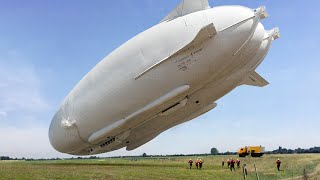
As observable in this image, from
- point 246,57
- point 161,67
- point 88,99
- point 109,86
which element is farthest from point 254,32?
point 88,99

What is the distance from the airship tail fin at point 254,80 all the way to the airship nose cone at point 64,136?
1472 centimetres

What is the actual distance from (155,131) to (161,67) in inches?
352

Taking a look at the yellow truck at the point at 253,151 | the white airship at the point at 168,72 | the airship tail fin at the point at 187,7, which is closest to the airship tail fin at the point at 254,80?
the white airship at the point at 168,72

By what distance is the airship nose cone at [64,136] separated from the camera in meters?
29.4

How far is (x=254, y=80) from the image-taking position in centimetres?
3284

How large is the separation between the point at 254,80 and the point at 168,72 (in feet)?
38.3

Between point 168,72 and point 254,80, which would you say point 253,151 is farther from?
Result: point 254,80

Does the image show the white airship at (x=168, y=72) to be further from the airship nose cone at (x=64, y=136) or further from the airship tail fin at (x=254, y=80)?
the airship tail fin at (x=254, y=80)

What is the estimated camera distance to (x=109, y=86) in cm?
2602

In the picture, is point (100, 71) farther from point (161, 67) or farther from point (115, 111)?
point (161, 67)

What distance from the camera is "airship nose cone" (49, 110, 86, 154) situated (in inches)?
1159

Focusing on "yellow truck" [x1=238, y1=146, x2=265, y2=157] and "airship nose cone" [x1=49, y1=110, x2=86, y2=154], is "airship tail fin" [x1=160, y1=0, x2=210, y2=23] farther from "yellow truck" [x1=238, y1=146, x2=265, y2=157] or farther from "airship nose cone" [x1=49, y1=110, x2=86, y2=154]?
"airship nose cone" [x1=49, y1=110, x2=86, y2=154]

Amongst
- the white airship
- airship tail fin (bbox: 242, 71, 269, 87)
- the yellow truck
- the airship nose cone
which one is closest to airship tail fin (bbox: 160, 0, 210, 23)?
the white airship

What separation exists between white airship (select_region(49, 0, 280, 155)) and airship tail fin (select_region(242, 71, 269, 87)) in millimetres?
2717
